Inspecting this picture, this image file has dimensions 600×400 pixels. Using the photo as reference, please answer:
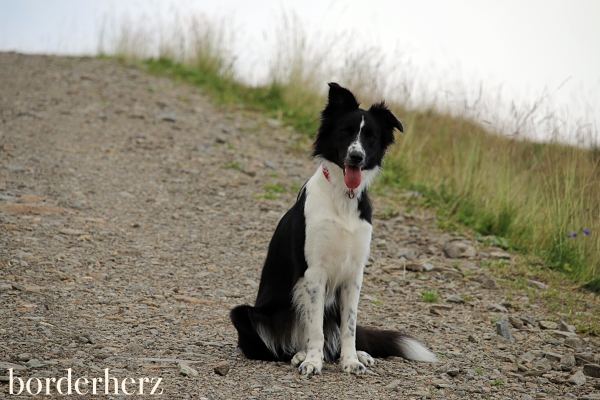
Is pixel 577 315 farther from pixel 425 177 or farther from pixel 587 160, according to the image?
pixel 425 177

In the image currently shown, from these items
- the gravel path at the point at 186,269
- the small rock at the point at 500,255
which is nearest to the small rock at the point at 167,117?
the gravel path at the point at 186,269

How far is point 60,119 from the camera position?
1032 centimetres

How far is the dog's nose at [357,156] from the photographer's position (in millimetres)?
4188

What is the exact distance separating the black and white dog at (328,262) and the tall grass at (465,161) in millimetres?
3660

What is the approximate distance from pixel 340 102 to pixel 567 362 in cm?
270

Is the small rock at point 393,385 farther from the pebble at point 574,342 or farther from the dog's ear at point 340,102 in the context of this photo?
the pebble at point 574,342

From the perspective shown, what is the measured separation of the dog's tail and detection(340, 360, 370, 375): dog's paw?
0.33 m

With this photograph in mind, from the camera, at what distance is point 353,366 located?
414 cm

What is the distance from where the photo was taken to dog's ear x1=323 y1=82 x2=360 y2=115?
4.35 m

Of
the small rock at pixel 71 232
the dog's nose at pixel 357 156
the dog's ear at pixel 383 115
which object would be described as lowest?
the small rock at pixel 71 232

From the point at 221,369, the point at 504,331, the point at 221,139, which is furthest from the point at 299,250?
the point at 221,139

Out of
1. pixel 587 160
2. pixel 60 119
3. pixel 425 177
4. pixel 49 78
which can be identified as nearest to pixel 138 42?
pixel 49 78

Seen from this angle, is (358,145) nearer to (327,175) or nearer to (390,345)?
(327,175)

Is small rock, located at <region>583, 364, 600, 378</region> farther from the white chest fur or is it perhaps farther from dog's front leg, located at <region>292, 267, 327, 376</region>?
dog's front leg, located at <region>292, 267, 327, 376</region>
